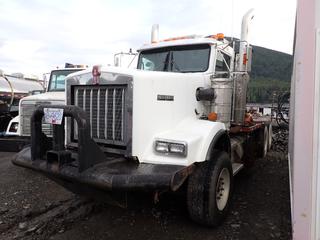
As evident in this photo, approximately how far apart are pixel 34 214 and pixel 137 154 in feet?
6.39

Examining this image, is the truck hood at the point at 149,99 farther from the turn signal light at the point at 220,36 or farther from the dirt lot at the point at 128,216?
A: the turn signal light at the point at 220,36

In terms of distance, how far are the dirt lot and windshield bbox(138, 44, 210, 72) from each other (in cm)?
200

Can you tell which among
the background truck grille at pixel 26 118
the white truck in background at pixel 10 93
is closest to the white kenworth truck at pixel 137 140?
the background truck grille at pixel 26 118

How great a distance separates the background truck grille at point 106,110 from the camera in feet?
12.8

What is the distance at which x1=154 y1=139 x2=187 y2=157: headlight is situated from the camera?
3.65m

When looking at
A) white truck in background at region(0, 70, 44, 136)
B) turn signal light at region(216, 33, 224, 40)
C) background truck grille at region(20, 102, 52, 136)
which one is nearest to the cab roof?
turn signal light at region(216, 33, 224, 40)

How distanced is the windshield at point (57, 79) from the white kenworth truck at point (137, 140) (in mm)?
4759

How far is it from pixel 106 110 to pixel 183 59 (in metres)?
1.93

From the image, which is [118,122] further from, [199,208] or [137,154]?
[199,208]

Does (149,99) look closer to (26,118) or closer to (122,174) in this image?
(122,174)

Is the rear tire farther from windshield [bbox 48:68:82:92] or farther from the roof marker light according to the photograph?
windshield [bbox 48:68:82:92]

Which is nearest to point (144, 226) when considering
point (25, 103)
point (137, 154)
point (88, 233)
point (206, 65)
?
point (88, 233)

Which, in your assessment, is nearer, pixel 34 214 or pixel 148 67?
pixel 34 214

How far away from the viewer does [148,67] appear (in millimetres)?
5781
